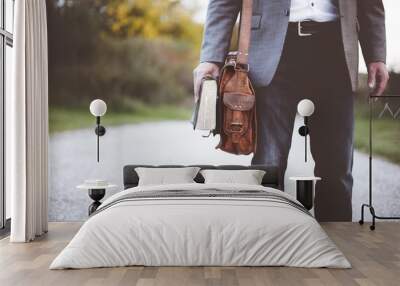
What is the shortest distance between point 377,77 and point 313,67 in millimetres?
865

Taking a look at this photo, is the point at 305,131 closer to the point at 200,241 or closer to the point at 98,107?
the point at 98,107

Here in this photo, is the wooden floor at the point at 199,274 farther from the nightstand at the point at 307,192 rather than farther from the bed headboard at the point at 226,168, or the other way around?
the bed headboard at the point at 226,168

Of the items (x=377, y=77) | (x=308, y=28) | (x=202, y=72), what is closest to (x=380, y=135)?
(x=377, y=77)

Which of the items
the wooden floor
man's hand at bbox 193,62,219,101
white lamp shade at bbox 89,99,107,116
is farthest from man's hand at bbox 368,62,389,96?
white lamp shade at bbox 89,99,107,116

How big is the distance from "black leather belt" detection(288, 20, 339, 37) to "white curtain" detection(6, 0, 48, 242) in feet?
10.5

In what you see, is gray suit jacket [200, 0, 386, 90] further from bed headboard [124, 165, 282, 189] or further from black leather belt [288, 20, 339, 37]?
bed headboard [124, 165, 282, 189]

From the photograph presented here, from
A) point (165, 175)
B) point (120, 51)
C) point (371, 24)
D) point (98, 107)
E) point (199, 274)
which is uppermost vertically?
point (371, 24)

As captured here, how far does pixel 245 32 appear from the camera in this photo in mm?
7426

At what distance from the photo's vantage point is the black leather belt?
7434 mm

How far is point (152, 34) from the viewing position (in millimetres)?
7559

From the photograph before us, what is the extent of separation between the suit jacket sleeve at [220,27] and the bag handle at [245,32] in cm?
9

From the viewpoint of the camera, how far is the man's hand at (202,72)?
7.50 m

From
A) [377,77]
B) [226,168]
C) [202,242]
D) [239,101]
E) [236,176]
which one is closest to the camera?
[202,242]

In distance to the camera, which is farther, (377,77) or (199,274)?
(377,77)
